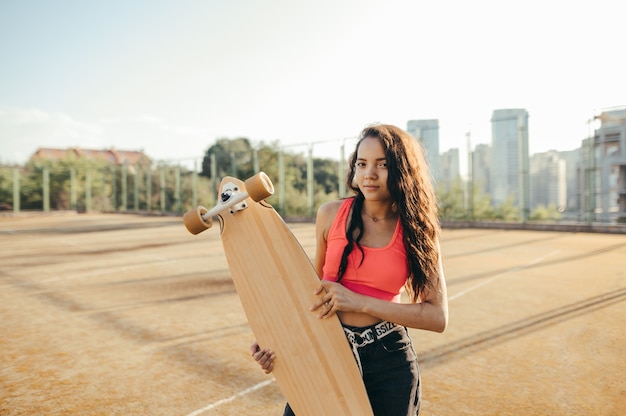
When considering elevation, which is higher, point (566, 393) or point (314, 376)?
point (314, 376)

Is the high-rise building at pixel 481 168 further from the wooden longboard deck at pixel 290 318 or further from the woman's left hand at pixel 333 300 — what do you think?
the woman's left hand at pixel 333 300

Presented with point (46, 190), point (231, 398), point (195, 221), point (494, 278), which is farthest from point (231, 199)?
point (46, 190)

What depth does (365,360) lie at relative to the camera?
1606mm

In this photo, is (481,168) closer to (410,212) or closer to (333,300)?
(410,212)

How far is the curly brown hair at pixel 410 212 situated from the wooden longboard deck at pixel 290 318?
0.19m

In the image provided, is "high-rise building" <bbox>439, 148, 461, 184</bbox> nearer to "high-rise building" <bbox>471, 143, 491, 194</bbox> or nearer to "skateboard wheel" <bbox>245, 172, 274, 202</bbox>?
"high-rise building" <bbox>471, 143, 491, 194</bbox>

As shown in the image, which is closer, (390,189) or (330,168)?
(390,189)

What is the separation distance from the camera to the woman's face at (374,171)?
1650 millimetres

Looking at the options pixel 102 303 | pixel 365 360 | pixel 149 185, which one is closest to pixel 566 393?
pixel 365 360

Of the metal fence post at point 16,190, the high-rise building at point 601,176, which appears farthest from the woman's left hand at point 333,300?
the metal fence post at point 16,190

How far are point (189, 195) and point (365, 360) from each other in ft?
81.2

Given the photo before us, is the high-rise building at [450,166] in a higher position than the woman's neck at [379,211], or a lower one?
higher

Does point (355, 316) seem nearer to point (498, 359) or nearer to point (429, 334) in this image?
point (498, 359)

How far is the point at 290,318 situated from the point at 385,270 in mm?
380
